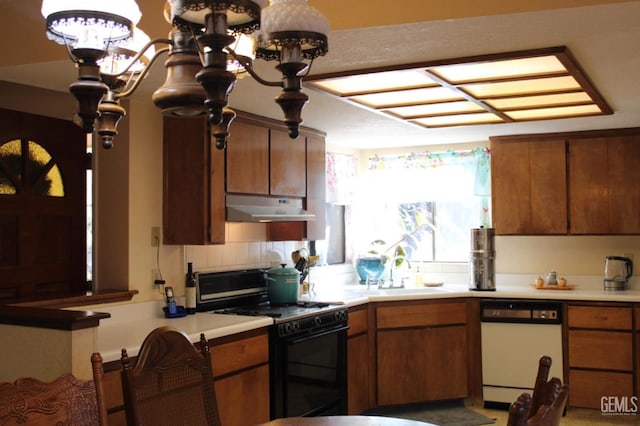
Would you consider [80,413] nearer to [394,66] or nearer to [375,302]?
[394,66]

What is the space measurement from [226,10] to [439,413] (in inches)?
167

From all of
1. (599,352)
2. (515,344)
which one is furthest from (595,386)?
(515,344)

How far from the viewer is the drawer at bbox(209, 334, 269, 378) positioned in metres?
3.30

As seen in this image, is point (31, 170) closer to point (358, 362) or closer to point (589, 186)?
point (358, 362)

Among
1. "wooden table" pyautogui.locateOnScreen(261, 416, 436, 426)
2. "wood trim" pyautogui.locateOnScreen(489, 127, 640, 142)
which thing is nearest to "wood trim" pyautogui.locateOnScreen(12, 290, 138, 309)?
"wooden table" pyautogui.locateOnScreen(261, 416, 436, 426)

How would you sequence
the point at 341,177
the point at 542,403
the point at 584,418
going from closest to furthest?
the point at 542,403
the point at 584,418
the point at 341,177

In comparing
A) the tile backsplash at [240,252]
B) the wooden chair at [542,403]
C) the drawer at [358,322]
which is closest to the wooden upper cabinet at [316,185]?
the tile backsplash at [240,252]

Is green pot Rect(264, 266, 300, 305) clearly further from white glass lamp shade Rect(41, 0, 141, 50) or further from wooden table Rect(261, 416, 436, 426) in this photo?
white glass lamp shade Rect(41, 0, 141, 50)

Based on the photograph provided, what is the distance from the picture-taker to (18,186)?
3508mm

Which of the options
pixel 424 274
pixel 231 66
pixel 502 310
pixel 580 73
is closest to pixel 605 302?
pixel 502 310

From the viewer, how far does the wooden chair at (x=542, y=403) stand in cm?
105

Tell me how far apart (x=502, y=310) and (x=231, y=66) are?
3583 millimetres

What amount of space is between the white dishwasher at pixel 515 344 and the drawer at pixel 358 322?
925mm

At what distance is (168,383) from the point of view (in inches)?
85.7
